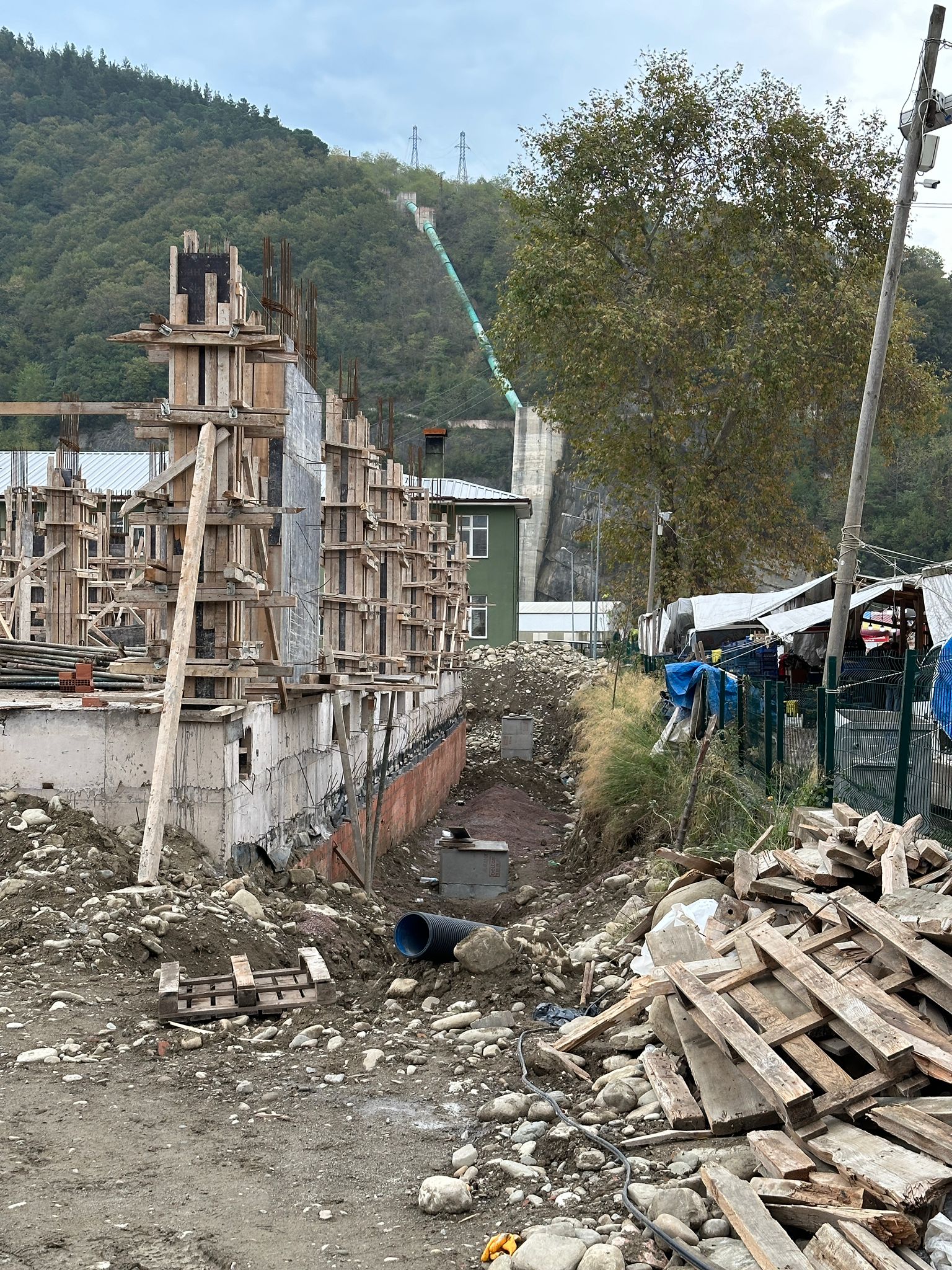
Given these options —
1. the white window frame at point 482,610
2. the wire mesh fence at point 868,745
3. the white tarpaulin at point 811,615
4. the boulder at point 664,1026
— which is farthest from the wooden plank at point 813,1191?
the white window frame at point 482,610

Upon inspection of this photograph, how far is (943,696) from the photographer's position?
1080 cm

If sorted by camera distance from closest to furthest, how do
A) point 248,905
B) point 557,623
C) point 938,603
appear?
point 248,905
point 938,603
point 557,623

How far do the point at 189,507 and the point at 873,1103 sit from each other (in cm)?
765

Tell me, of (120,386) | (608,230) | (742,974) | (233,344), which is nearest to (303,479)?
(233,344)

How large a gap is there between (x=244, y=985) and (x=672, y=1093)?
11.3 feet

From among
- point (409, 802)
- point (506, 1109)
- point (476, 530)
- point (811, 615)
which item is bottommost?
point (409, 802)

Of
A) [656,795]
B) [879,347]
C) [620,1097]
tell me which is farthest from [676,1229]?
[879,347]

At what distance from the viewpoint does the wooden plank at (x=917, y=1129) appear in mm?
5074

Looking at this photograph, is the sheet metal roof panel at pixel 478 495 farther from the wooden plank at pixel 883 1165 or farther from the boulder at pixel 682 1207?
the boulder at pixel 682 1207

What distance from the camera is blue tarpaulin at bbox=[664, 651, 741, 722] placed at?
1622 cm

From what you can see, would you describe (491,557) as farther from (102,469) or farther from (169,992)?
(169,992)

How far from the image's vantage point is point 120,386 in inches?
2975

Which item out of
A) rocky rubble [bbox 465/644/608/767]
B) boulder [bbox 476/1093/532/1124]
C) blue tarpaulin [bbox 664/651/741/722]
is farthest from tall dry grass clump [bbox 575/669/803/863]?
rocky rubble [bbox 465/644/608/767]

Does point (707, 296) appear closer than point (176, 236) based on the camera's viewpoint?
Yes
